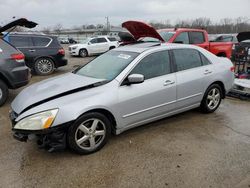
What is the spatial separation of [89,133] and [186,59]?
233 cm

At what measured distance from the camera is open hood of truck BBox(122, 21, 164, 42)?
4.74 m

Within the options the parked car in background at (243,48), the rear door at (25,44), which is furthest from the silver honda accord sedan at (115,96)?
the rear door at (25,44)

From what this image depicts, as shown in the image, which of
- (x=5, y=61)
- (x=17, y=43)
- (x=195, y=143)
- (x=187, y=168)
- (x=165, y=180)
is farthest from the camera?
(x=17, y=43)

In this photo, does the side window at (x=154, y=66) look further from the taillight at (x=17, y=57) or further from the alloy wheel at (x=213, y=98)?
the taillight at (x=17, y=57)

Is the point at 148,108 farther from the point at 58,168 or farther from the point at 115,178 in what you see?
the point at 58,168

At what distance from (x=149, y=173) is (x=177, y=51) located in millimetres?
2338

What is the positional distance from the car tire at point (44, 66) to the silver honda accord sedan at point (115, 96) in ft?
19.6

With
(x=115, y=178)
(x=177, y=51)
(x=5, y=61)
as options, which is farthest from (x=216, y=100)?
(x=5, y=61)

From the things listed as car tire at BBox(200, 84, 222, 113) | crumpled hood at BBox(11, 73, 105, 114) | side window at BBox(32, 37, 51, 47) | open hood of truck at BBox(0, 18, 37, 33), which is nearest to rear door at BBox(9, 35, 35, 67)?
side window at BBox(32, 37, 51, 47)

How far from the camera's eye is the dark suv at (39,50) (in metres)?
9.23

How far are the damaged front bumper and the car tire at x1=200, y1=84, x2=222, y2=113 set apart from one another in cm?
287

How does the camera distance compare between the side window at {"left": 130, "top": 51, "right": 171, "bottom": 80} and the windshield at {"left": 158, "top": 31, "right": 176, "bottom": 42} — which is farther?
the windshield at {"left": 158, "top": 31, "right": 176, "bottom": 42}

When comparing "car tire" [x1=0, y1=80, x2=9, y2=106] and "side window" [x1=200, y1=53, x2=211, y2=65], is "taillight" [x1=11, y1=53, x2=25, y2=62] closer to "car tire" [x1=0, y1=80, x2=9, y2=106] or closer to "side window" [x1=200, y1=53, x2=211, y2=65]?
"car tire" [x1=0, y1=80, x2=9, y2=106]

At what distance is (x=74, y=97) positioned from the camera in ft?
10.3
